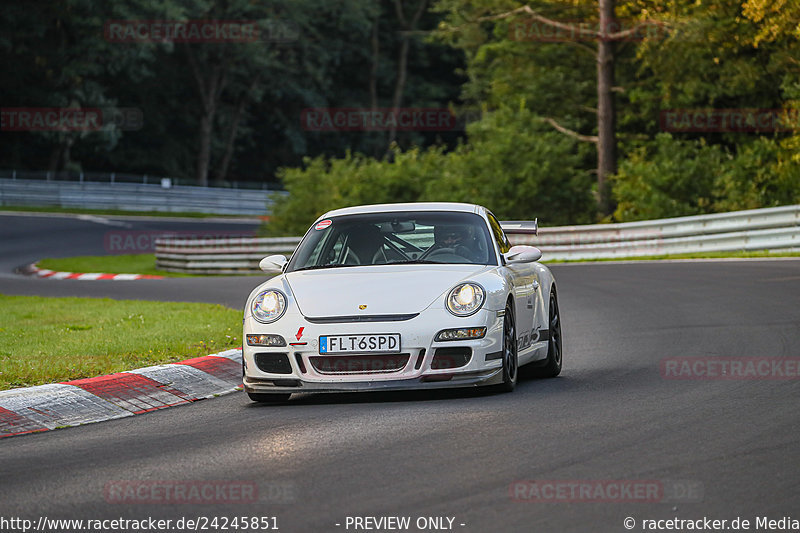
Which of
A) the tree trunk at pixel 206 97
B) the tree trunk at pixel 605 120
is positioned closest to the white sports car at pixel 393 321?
the tree trunk at pixel 605 120

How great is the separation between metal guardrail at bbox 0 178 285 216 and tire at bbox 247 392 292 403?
4317 centimetres

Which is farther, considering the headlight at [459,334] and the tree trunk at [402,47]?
the tree trunk at [402,47]

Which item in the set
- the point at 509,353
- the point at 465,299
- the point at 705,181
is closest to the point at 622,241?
the point at 705,181

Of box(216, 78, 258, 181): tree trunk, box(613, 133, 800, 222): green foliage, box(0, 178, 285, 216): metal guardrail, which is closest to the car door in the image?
box(613, 133, 800, 222): green foliage

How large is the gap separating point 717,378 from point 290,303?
320cm

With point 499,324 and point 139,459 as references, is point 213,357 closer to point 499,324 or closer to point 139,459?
point 499,324

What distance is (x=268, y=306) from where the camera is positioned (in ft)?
29.7

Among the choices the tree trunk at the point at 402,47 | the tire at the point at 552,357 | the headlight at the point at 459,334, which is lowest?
the tire at the point at 552,357

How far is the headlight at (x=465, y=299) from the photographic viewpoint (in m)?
8.78

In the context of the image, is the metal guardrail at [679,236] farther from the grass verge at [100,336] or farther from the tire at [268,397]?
the tire at [268,397]

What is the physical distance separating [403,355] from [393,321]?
9.4 inches

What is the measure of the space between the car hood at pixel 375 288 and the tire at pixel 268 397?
2.38 feet

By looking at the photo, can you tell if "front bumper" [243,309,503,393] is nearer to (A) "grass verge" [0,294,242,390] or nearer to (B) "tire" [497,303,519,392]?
(B) "tire" [497,303,519,392]

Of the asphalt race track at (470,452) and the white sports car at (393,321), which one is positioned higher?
the white sports car at (393,321)
